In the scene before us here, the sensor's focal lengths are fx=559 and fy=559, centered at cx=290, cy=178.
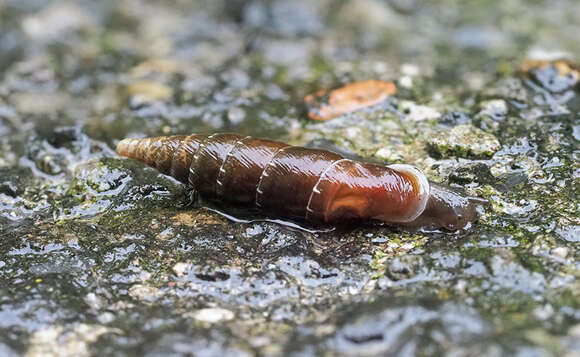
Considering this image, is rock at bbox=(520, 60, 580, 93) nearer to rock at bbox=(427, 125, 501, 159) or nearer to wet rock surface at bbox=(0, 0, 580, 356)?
wet rock surface at bbox=(0, 0, 580, 356)

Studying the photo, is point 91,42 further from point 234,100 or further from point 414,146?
point 414,146

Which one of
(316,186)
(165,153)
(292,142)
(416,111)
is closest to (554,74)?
(416,111)

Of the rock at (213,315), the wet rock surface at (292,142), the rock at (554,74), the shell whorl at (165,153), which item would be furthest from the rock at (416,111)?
the rock at (213,315)

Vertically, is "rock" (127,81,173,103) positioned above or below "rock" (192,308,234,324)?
above

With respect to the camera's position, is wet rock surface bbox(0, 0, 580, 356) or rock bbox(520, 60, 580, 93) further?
rock bbox(520, 60, 580, 93)

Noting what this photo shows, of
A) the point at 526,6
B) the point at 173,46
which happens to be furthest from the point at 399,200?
the point at 526,6

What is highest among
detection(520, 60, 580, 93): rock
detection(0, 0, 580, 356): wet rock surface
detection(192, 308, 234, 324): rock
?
detection(520, 60, 580, 93): rock

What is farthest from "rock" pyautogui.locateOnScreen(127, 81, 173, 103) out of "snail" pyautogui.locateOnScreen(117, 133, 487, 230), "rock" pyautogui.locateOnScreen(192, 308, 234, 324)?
"rock" pyautogui.locateOnScreen(192, 308, 234, 324)

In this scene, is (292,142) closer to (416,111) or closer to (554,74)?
(416,111)
